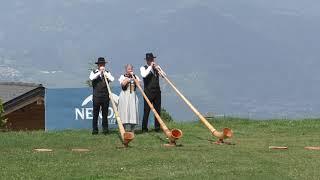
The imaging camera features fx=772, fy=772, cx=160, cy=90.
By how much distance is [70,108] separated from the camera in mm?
23453

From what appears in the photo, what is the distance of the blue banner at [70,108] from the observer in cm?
2312

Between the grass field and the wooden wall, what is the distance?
15185 millimetres

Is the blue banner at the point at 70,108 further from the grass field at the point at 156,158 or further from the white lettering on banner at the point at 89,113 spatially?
the grass field at the point at 156,158

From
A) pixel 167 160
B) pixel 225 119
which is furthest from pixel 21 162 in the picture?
pixel 225 119

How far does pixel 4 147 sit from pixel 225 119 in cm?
1026

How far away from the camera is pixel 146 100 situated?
1988 cm

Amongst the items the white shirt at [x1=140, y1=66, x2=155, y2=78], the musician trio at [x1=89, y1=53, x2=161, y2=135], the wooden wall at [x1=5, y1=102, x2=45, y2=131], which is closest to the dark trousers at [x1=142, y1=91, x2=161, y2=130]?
the musician trio at [x1=89, y1=53, x2=161, y2=135]

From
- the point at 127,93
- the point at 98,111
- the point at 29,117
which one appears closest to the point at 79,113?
the point at 98,111

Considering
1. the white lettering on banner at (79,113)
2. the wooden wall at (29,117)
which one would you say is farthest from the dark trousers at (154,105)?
the wooden wall at (29,117)

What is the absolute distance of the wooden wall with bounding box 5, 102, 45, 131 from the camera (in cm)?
3512

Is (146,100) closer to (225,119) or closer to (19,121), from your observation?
(225,119)

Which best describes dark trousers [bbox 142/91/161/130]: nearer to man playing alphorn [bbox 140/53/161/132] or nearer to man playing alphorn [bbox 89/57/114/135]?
man playing alphorn [bbox 140/53/161/132]

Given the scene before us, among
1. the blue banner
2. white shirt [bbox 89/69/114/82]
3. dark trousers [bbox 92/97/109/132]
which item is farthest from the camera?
the blue banner

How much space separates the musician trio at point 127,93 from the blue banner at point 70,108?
2.83 metres
